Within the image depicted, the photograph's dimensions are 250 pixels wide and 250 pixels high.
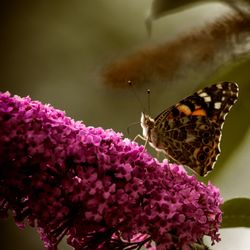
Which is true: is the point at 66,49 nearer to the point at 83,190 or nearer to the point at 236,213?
the point at 236,213

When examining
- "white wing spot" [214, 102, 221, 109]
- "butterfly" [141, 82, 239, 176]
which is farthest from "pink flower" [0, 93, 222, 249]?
"white wing spot" [214, 102, 221, 109]

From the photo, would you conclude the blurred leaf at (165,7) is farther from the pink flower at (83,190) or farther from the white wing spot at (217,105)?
the pink flower at (83,190)

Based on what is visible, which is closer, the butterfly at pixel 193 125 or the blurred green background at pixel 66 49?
the butterfly at pixel 193 125

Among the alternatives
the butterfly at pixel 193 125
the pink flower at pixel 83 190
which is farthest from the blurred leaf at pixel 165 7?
the pink flower at pixel 83 190

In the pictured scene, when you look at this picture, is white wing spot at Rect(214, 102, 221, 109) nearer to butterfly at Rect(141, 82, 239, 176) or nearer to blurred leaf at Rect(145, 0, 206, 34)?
butterfly at Rect(141, 82, 239, 176)

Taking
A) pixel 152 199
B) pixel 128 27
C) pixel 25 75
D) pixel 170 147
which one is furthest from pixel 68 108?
pixel 152 199

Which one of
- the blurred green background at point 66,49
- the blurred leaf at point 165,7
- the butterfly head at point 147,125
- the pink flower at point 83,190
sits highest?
the blurred green background at point 66,49
